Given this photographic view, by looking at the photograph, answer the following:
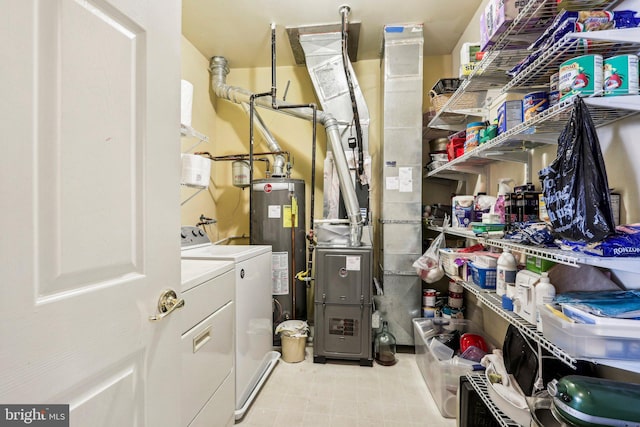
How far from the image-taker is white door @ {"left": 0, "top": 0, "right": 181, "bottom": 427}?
0.47m

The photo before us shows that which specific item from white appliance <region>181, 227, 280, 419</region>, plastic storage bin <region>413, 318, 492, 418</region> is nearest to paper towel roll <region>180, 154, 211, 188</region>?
white appliance <region>181, 227, 280, 419</region>

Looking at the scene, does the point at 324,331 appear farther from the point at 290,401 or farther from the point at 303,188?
the point at 303,188

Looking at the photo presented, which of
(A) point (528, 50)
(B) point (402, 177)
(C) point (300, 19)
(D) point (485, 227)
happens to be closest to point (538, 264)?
(D) point (485, 227)

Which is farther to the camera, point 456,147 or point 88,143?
point 456,147

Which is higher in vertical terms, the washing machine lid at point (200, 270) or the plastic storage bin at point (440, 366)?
the washing machine lid at point (200, 270)

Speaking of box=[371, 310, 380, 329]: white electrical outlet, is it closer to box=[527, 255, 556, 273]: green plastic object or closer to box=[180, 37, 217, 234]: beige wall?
box=[527, 255, 556, 273]: green plastic object

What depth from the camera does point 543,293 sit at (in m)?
1.08

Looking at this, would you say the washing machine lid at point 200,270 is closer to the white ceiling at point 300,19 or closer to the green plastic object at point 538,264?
the green plastic object at point 538,264

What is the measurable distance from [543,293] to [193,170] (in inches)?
76.6

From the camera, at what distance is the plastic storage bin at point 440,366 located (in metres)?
1.75

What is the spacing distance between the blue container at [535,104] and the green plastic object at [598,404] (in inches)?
37.3

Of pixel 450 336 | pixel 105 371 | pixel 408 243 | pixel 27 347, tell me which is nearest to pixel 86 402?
pixel 105 371

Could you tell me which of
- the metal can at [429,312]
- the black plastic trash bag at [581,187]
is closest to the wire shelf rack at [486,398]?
the black plastic trash bag at [581,187]

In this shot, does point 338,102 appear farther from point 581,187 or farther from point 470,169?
point 581,187
